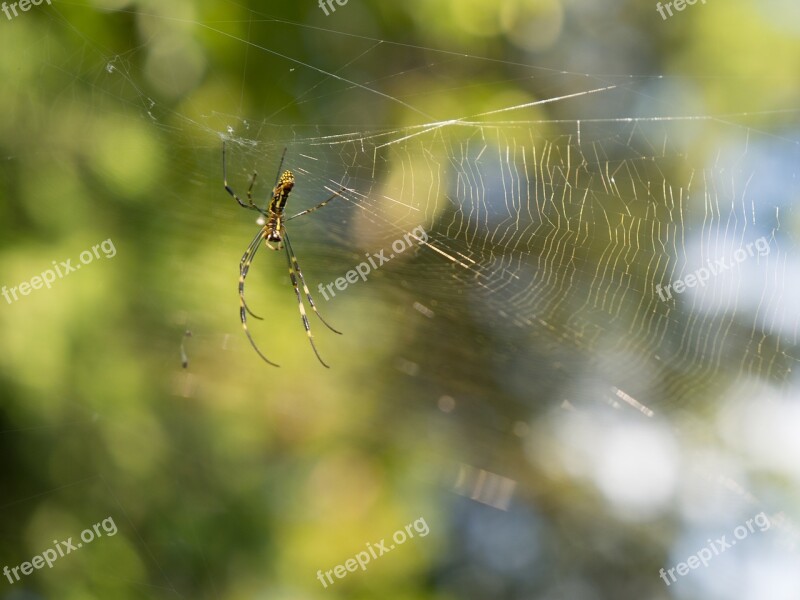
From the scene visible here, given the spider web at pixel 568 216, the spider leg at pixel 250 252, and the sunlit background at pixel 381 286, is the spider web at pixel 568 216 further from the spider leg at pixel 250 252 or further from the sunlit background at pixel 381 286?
the spider leg at pixel 250 252

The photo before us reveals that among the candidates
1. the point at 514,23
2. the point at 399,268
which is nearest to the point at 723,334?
the point at 399,268

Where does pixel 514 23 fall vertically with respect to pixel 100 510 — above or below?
above

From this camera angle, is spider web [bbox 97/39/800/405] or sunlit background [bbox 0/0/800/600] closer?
spider web [bbox 97/39/800/405]

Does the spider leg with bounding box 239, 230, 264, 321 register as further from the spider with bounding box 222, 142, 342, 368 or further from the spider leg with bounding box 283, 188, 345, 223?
the spider leg with bounding box 283, 188, 345, 223

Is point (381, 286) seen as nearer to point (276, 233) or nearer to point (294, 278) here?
point (294, 278)

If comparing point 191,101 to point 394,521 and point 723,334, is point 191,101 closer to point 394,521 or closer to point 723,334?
point 394,521

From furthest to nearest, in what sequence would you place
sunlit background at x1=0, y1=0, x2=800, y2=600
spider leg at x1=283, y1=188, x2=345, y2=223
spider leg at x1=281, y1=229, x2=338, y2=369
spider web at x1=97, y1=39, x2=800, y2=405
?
spider leg at x1=281, y1=229, x2=338, y2=369, sunlit background at x1=0, y1=0, x2=800, y2=600, spider web at x1=97, y1=39, x2=800, y2=405, spider leg at x1=283, y1=188, x2=345, y2=223

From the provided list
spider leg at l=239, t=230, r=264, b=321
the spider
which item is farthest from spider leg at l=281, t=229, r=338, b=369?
spider leg at l=239, t=230, r=264, b=321

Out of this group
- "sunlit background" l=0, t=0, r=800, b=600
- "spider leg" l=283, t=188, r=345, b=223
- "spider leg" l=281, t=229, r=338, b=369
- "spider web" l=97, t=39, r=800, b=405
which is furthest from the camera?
"spider leg" l=281, t=229, r=338, b=369
